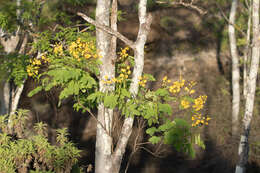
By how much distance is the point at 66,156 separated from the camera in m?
6.36

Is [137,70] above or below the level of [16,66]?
below

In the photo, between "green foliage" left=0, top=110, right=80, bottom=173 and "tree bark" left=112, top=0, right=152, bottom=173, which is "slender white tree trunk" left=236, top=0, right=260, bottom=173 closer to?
"tree bark" left=112, top=0, right=152, bottom=173

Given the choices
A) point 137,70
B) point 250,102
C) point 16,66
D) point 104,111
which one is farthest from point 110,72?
point 250,102

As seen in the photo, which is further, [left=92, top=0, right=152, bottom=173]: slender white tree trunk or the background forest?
[left=92, top=0, right=152, bottom=173]: slender white tree trunk

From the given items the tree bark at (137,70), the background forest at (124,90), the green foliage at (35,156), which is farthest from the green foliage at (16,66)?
the tree bark at (137,70)

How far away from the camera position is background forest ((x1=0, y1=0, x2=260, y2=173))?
509 centimetres

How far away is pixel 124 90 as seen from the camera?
16.7ft

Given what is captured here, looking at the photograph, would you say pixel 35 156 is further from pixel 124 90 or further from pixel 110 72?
pixel 124 90

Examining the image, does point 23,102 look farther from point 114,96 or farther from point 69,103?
point 114,96

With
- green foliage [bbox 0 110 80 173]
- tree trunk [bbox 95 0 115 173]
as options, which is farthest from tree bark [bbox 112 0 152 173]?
green foliage [bbox 0 110 80 173]

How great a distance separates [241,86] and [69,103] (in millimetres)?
8814

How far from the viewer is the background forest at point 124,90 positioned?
16.7 feet

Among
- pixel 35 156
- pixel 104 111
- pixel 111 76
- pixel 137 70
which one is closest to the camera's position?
pixel 137 70

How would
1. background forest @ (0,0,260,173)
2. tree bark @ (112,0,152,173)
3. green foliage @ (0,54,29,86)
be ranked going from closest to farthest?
background forest @ (0,0,260,173) → tree bark @ (112,0,152,173) → green foliage @ (0,54,29,86)
